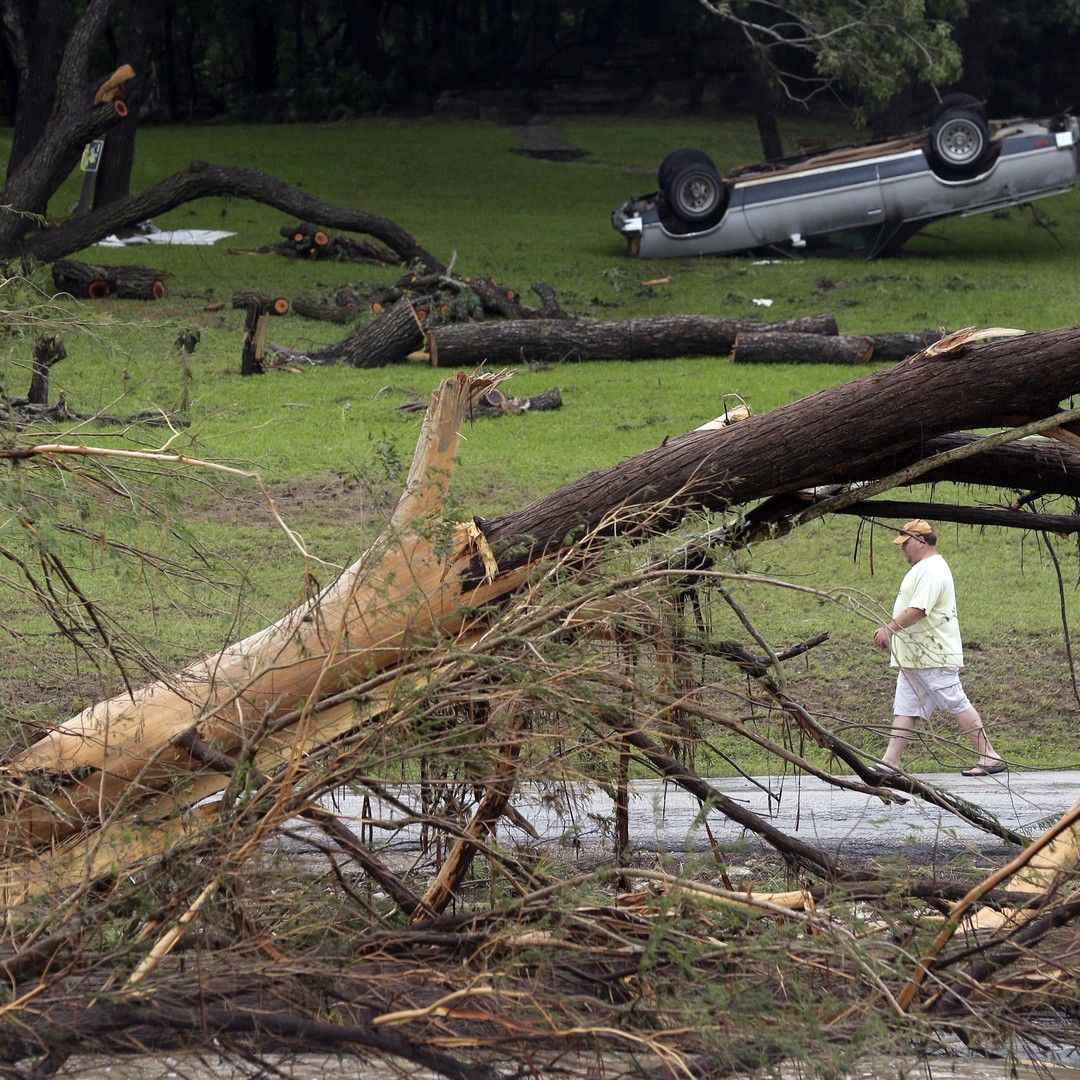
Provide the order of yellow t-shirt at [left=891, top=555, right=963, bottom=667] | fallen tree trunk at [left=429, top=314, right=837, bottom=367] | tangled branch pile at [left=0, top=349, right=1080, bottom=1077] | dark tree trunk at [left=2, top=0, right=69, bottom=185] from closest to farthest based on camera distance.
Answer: tangled branch pile at [left=0, top=349, right=1080, bottom=1077], yellow t-shirt at [left=891, top=555, right=963, bottom=667], fallen tree trunk at [left=429, top=314, right=837, bottom=367], dark tree trunk at [left=2, top=0, right=69, bottom=185]

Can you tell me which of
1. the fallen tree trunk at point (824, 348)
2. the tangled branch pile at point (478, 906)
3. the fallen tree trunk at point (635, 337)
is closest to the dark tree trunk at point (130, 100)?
the fallen tree trunk at point (635, 337)

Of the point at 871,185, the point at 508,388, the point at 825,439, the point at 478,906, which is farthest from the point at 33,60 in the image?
the point at 478,906

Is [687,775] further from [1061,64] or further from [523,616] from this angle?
[1061,64]

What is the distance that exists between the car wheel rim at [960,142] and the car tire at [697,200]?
3264 mm

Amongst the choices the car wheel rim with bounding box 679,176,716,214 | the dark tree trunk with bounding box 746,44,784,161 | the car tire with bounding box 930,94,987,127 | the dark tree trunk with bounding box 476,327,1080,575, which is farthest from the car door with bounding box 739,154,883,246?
the dark tree trunk with bounding box 476,327,1080,575

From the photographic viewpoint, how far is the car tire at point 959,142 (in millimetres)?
20719

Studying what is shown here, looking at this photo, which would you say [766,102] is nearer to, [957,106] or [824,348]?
[957,106]

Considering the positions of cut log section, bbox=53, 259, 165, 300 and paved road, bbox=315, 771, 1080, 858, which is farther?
cut log section, bbox=53, 259, 165, 300

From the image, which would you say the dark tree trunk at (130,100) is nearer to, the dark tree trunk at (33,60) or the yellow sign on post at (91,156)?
the dark tree trunk at (33,60)

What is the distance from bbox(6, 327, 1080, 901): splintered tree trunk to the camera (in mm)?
4574

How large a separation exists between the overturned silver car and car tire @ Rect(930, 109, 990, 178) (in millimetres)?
15

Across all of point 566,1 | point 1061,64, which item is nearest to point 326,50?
point 566,1

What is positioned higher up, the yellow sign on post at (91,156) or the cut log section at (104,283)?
the yellow sign on post at (91,156)

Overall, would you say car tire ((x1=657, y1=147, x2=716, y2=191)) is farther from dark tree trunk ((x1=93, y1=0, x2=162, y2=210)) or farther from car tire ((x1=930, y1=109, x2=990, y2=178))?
dark tree trunk ((x1=93, y1=0, x2=162, y2=210))
